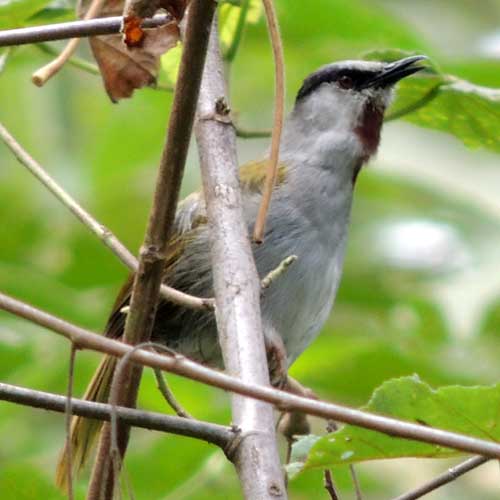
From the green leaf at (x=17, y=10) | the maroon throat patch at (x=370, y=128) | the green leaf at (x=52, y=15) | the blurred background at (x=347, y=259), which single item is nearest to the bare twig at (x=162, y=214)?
the blurred background at (x=347, y=259)

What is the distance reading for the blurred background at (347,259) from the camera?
299 centimetres

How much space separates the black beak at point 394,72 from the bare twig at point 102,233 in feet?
3.91

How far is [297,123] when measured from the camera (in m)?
3.54

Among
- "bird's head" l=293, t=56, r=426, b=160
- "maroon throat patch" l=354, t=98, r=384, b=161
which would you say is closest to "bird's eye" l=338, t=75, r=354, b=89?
"bird's head" l=293, t=56, r=426, b=160

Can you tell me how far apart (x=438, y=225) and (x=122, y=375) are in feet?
9.82

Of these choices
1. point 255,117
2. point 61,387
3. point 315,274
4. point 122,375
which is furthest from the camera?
point 255,117

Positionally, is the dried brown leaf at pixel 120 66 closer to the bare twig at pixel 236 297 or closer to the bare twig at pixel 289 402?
the bare twig at pixel 236 297

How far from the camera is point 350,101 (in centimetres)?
352

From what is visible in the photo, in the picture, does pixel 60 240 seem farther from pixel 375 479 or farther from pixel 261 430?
pixel 261 430

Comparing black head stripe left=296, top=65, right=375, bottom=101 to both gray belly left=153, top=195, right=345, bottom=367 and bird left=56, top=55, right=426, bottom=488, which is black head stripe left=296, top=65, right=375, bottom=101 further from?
gray belly left=153, top=195, right=345, bottom=367

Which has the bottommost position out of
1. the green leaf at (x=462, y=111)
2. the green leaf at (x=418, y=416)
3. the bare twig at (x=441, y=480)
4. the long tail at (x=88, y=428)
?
the bare twig at (x=441, y=480)

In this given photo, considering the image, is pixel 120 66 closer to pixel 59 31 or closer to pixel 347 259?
pixel 59 31

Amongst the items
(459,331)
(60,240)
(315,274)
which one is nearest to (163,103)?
(60,240)

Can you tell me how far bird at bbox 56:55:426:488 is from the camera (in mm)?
2945
